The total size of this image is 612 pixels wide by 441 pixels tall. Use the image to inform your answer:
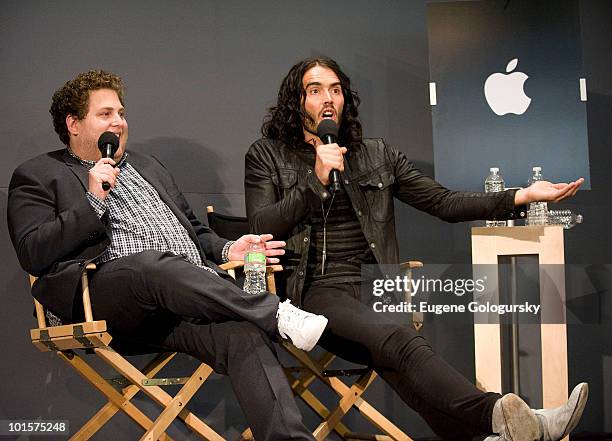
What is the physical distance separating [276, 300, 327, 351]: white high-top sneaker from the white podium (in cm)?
94

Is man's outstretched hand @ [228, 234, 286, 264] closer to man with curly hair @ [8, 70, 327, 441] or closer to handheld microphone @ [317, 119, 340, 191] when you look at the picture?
man with curly hair @ [8, 70, 327, 441]

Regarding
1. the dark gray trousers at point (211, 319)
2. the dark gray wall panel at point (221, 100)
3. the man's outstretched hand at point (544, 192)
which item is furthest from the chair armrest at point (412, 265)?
the dark gray wall panel at point (221, 100)

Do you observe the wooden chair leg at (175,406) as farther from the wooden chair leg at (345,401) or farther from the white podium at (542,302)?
the white podium at (542,302)

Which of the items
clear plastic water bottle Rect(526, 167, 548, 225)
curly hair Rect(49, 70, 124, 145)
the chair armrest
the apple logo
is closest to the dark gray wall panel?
the apple logo

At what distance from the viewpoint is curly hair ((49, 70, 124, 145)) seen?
3.24 meters

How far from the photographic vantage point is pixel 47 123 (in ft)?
12.8

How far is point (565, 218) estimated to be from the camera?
3855mm

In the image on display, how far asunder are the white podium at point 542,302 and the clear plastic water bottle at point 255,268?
843 millimetres

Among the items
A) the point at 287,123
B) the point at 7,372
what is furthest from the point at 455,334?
the point at 7,372

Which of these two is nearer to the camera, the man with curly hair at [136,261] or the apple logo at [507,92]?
the man with curly hair at [136,261]

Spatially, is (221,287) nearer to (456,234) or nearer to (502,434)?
(502,434)

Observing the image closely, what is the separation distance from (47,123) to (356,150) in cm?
139

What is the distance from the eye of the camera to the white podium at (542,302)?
330 cm

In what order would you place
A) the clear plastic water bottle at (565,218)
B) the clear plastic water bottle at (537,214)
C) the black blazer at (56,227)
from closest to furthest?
1. the black blazer at (56,227)
2. the clear plastic water bottle at (537,214)
3. the clear plastic water bottle at (565,218)
